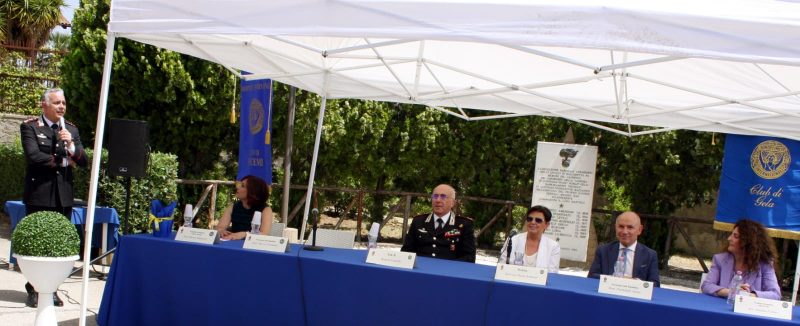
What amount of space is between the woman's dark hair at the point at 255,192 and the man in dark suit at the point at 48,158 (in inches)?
51.0

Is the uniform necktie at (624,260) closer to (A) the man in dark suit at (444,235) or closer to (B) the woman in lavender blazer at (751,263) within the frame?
(B) the woman in lavender blazer at (751,263)

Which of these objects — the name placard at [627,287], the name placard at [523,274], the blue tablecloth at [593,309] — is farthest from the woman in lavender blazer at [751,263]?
the name placard at [523,274]

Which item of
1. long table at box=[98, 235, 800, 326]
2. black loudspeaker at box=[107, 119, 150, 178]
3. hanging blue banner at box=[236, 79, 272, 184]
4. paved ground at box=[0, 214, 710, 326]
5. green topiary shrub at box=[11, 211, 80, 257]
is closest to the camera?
long table at box=[98, 235, 800, 326]

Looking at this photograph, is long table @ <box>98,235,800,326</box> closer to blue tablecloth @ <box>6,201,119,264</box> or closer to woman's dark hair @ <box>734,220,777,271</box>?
woman's dark hair @ <box>734,220,777,271</box>

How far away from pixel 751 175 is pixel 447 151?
466 centimetres

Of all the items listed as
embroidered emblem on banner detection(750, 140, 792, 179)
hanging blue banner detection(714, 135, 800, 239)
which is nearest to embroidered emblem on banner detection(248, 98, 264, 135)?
hanging blue banner detection(714, 135, 800, 239)

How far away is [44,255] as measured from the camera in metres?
4.48

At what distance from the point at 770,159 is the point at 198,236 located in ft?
25.9

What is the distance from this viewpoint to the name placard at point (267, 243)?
4367mm

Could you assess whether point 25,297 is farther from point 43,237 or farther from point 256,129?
point 256,129

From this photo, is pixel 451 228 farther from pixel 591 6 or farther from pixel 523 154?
pixel 523 154

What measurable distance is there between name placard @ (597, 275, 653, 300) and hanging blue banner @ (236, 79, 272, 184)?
447 cm

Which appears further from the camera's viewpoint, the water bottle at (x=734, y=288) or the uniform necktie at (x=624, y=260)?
the uniform necktie at (x=624, y=260)

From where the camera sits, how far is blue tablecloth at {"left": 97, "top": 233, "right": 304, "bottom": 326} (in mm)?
4254
